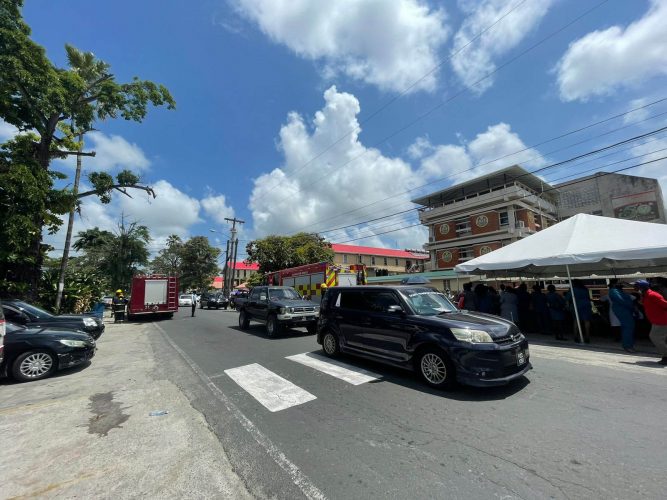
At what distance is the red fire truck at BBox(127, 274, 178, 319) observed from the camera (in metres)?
19.7

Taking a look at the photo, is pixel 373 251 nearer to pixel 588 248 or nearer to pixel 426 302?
pixel 588 248

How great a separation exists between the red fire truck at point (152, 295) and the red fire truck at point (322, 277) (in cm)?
794

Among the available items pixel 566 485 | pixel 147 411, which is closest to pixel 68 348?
pixel 147 411

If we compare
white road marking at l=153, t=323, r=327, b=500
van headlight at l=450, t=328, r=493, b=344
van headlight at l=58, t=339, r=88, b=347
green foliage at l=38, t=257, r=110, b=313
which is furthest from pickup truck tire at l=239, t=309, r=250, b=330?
green foliage at l=38, t=257, r=110, b=313

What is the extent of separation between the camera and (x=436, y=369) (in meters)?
5.22

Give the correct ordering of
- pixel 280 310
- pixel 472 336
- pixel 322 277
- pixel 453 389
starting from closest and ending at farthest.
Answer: pixel 472 336 → pixel 453 389 → pixel 280 310 → pixel 322 277

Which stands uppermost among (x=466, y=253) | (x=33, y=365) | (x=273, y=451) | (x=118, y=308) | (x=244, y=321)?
(x=466, y=253)

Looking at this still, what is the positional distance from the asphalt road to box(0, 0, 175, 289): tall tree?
1308 centimetres

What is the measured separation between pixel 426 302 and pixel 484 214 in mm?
31876

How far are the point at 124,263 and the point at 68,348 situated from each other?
31380 millimetres

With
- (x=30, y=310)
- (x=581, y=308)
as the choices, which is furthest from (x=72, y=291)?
(x=581, y=308)

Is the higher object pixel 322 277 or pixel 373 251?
pixel 373 251

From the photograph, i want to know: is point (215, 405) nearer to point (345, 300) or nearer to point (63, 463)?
point (63, 463)

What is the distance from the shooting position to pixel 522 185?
117ft
